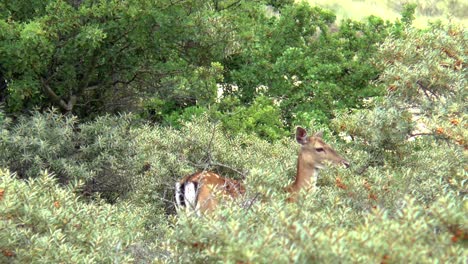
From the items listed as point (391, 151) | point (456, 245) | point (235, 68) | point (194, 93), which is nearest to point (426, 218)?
point (456, 245)

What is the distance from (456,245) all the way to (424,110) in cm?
430

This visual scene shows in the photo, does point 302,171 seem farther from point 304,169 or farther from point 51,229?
point 51,229

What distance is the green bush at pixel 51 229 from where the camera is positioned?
5469 millimetres

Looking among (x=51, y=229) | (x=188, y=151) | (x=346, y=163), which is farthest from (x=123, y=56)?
(x=51, y=229)

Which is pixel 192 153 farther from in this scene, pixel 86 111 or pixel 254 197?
pixel 254 197

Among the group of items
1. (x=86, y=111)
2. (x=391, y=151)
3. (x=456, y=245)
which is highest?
(x=456, y=245)

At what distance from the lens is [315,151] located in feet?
32.1

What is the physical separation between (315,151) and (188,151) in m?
2.59

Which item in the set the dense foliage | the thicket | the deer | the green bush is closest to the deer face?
the deer

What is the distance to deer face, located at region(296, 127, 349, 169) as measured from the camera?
9656 millimetres

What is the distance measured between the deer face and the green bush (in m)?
3.66

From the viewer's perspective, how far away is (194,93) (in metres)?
12.9

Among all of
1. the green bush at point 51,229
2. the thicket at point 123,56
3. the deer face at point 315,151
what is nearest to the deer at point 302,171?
the deer face at point 315,151

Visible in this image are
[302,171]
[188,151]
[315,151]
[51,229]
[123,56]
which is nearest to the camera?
[51,229]
